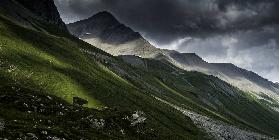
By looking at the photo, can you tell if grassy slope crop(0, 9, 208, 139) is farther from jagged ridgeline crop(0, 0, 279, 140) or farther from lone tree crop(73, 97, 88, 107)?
lone tree crop(73, 97, 88, 107)

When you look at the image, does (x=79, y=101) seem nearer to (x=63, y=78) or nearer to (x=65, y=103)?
(x=63, y=78)

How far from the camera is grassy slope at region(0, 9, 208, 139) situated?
99.6m

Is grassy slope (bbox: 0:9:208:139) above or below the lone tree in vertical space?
above

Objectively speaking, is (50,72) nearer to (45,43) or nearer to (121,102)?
(121,102)

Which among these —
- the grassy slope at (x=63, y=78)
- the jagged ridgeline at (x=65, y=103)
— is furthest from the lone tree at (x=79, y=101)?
the grassy slope at (x=63, y=78)

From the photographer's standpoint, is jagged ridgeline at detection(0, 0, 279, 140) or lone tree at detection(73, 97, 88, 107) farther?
lone tree at detection(73, 97, 88, 107)

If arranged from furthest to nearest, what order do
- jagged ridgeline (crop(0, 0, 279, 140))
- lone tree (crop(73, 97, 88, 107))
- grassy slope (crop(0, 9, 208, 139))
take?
lone tree (crop(73, 97, 88, 107)) → grassy slope (crop(0, 9, 208, 139)) → jagged ridgeline (crop(0, 0, 279, 140))

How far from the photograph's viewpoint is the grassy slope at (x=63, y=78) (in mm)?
99562

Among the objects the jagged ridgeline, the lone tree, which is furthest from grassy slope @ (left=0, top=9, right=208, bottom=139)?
the lone tree

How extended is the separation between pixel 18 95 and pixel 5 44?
48.5 metres

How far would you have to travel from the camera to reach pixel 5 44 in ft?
375

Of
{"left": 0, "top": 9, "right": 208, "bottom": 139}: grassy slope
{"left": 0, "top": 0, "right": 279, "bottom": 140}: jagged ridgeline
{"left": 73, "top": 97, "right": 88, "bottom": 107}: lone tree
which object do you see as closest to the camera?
{"left": 0, "top": 0, "right": 279, "bottom": 140}: jagged ridgeline

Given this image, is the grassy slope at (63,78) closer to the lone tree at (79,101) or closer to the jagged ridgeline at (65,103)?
the jagged ridgeline at (65,103)

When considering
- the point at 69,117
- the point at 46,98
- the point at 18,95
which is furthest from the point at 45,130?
the point at 46,98
